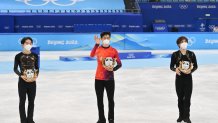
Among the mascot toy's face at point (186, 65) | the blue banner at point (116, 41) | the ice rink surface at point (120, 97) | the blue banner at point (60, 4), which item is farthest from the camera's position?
the blue banner at point (60, 4)

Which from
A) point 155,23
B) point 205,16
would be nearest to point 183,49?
point 155,23

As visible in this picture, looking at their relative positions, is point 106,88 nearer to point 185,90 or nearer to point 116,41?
point 185,90

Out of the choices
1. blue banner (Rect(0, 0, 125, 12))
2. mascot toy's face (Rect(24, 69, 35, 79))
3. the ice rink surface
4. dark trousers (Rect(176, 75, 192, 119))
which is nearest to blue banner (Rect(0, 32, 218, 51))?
blue banner (Rect(0, 0, 125, 12))

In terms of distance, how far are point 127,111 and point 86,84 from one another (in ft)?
14.6

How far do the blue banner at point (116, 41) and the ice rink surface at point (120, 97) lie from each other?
925 cm

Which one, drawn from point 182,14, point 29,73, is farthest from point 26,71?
point 182,14

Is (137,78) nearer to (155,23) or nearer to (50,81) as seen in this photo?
(50,81)

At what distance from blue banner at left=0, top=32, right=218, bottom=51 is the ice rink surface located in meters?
9.25

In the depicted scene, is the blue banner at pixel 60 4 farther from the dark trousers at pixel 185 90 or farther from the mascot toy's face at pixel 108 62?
the dark trousers at pixel 185 90

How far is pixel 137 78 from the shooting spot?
1479cm

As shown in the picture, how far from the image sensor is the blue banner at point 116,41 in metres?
26.5

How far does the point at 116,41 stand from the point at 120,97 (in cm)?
1705

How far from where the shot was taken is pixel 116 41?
2770 centimetres

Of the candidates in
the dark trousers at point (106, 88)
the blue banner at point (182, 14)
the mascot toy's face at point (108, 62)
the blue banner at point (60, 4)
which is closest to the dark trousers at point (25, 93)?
the dark trousers at point (106, 88)
